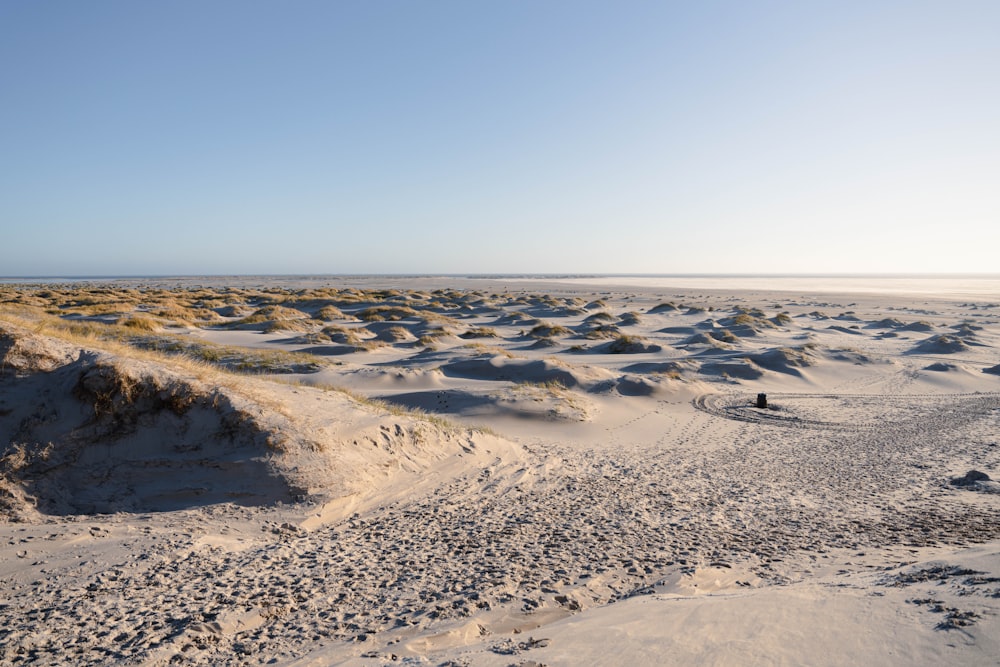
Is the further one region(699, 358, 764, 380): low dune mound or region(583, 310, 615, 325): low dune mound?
region(583, 310, 615, 325): low dune mound

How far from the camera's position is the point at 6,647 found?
3.85 meters

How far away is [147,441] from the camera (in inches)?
281

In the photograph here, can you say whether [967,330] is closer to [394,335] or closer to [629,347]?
[629,347]

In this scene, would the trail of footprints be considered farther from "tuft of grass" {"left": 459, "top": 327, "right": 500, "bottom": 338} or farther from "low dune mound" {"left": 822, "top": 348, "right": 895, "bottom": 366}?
"tuft of grass" {"left": 459, "top": 327, "right": 500, "bottom": 338}

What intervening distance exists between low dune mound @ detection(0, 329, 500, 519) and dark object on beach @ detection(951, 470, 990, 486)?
8.75m

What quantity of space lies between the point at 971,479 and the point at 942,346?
20846mm

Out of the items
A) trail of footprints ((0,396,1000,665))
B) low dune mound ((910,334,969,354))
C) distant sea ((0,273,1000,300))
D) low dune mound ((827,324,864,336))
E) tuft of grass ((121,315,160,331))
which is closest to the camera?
trail of footprints ((0,396,1000,665))

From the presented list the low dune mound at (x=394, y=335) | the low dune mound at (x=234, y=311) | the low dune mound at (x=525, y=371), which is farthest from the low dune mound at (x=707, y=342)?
the low dune mound at (x=234, y=311)

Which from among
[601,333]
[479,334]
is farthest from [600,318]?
[479,334]

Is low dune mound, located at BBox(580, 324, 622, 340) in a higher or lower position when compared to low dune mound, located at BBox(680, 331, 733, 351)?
higher

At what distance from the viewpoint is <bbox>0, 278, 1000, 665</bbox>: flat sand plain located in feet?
13.2

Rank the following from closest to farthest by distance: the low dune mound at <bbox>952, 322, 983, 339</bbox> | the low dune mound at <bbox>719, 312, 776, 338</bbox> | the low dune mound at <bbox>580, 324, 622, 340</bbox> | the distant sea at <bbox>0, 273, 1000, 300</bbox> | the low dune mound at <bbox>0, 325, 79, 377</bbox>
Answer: the low dune mound at <bbox>0, 325, 79, 377</bbox> → the low dune mound at <bbox>580, 324, 622, 340</bbox> → the low dune mound at <bbox>952, 322, 983, 339</bbox> → the low dune mound at <bbox>719, 312, 776, 338</bbox> → the distant sea at <bbox>0, 273, 1000, 300</bbox>

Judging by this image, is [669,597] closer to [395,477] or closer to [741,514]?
[741,514]

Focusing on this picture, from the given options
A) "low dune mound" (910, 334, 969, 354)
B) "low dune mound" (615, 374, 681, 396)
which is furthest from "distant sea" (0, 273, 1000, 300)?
"low dune mound" (615, 374, 681, 396)
